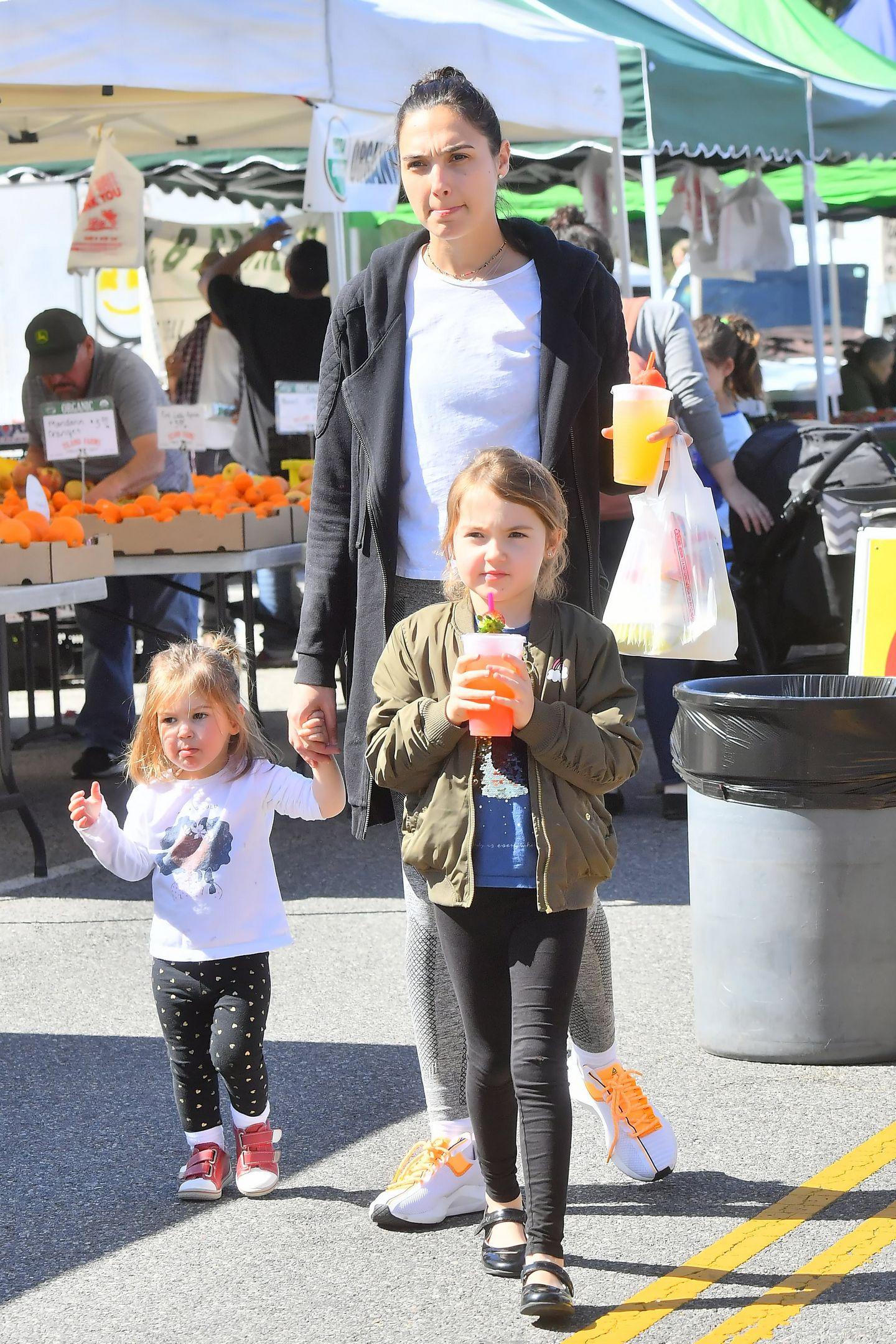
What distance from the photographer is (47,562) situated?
645 centimetres

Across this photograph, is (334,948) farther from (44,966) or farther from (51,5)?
(51,5)

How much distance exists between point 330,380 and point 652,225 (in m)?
7.84

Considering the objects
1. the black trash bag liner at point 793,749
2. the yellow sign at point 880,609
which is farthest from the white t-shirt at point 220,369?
the black trash bag liner at point 793,749

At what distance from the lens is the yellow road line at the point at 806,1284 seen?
9.76ft

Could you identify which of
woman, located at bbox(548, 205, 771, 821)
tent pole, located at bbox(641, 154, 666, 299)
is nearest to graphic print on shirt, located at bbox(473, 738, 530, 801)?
woman, located at bbox(548, 205, 771, 821)

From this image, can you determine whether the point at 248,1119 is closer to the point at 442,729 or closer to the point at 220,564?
the point at 442,729

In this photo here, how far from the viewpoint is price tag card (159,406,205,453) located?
8.09m

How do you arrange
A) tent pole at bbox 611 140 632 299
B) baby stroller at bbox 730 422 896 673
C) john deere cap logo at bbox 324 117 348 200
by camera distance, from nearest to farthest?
baby stroller at bbox 730 422 896 673, john deere cap logo at bbox 324 117 348 200, tent pole at bbox 611 140 632 299

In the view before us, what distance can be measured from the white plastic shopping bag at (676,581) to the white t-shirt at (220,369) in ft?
26.7

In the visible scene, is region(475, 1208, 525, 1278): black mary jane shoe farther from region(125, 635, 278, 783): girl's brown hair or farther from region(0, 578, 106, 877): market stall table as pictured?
region(0, 578, 106, 877): market stall table

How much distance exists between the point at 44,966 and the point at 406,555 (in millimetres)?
2647

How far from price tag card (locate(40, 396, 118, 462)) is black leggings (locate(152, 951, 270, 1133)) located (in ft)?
15.5

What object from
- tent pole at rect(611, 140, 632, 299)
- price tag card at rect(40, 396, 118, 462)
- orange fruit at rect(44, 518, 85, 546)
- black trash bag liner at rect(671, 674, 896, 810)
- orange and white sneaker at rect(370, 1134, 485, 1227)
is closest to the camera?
orange and white sneaker at rect(370, 1134, 485, 1227)

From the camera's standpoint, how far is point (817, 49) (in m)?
13.7
